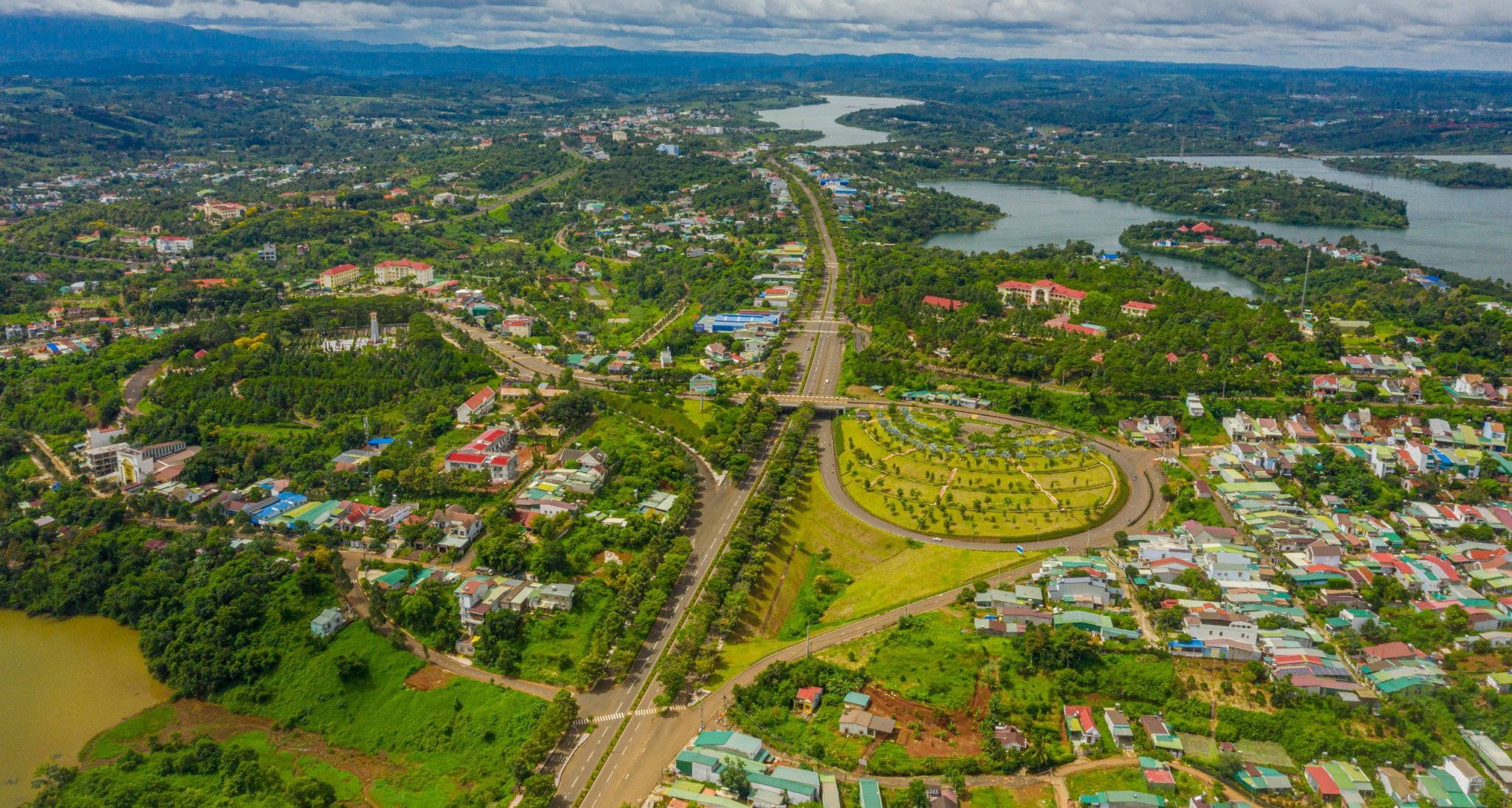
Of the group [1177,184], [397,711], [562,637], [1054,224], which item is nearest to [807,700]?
[562,637]

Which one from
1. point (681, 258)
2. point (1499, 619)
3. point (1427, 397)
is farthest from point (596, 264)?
point (1499, 619)

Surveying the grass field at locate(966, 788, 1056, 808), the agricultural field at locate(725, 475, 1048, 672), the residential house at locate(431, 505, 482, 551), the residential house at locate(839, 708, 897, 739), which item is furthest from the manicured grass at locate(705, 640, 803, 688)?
the residential house at locate(431, 505, 482, 551)

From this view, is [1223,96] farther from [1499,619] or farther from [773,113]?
[1499,619]

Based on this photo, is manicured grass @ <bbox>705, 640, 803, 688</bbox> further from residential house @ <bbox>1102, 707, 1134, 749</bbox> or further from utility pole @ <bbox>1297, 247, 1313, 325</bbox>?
utility pole @ <bbox>1297, 247, 1313, 325</bbox>

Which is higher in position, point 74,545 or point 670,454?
point 670,454

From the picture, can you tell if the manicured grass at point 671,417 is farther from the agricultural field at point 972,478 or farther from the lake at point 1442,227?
the lake at point 1442,227
